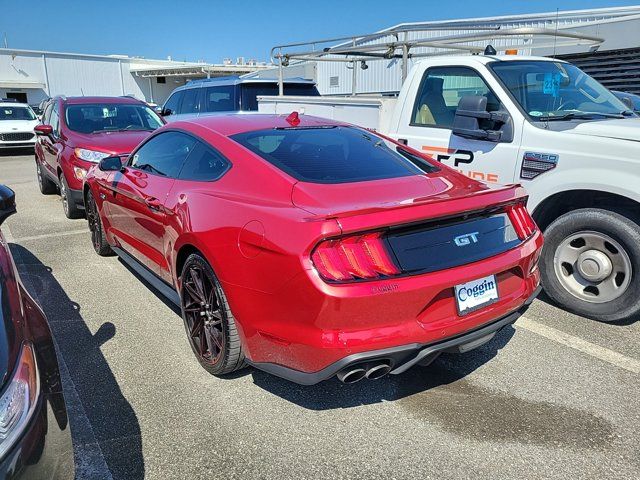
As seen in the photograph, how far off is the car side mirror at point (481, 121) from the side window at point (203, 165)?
7.55ft

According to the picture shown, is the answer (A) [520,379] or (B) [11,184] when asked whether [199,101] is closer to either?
(B) [11,184]

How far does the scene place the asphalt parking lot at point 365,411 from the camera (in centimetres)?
243

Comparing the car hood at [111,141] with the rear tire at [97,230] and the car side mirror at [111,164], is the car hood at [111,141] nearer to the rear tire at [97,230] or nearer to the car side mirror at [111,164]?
the rear tire at [97,230]

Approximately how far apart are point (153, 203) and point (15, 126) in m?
15.7

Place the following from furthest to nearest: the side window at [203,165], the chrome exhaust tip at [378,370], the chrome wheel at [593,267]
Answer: the chrome wheel at [593,267] < the side window at [203,165] < the chrome exhaust tip at [378,370]

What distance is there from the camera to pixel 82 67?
137 ft

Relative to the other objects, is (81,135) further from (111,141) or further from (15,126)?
(15,126)

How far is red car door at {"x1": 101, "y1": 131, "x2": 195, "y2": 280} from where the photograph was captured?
11.8ft

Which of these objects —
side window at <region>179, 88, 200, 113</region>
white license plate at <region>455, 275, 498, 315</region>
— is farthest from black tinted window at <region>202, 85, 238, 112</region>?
white license plate at <region>455, 275, 498, 315</region>

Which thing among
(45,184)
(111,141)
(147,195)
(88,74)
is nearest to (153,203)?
(147,195)

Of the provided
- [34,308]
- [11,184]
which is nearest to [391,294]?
[34,308]

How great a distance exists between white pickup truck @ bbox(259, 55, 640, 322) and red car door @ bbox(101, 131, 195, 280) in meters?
2.43

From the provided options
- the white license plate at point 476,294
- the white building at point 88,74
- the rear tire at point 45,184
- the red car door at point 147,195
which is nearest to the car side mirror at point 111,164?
the red car door at point 147,195

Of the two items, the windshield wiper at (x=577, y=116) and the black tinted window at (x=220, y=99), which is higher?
the black tinted window at (x=220, y=99)
